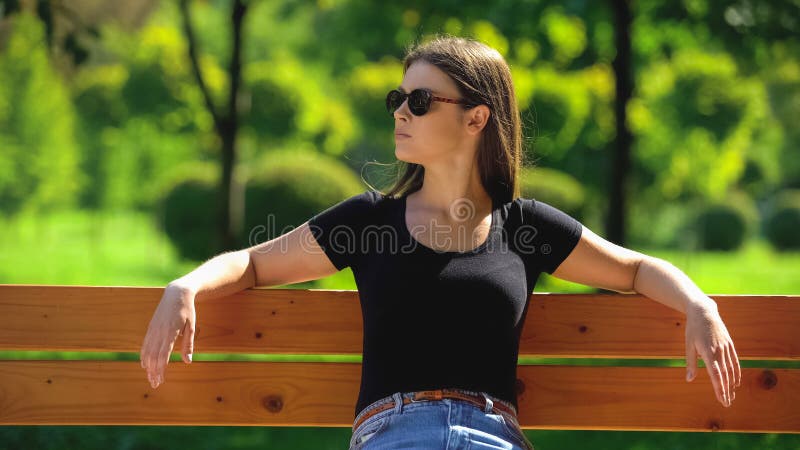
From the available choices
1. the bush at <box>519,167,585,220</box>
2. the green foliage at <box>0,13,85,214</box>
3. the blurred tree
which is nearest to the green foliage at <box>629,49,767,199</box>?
the bush at <box>519,167,585,220</box>

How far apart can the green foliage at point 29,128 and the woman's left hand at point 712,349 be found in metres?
15.0

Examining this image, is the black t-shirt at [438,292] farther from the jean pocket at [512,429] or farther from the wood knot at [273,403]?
the wood knot at [273,403]

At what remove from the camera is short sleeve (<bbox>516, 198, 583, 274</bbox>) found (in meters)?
2.54

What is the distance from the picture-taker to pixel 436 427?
7.49 feet

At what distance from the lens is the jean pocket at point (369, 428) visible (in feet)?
7.58

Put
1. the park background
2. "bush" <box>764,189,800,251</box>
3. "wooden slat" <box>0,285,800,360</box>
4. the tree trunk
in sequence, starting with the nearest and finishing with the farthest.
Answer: "wooden slat" <box>0,285,800,360</box> → the park background → the tree trunk → "bush" <box>764,189,800,251</box>

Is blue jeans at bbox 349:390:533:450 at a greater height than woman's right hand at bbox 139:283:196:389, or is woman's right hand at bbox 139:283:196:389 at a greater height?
woman's right hand at bbox 139:283:196:389

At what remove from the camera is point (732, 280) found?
51.4 feet

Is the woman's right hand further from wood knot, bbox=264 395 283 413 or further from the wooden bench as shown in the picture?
wood knot, bbox=264 395 283 413

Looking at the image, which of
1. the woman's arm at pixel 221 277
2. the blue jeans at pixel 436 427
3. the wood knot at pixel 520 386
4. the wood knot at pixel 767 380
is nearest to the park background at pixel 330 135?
the woman's arm at pixel 221 277

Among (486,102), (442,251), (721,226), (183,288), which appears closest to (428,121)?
(486,102)

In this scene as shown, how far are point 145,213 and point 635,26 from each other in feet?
83.5

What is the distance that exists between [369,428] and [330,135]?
721 inches

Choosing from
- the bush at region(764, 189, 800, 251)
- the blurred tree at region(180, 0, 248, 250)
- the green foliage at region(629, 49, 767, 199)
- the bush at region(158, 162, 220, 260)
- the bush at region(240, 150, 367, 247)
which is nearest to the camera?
the blurred tree at region(180, 0, 248, 250)
